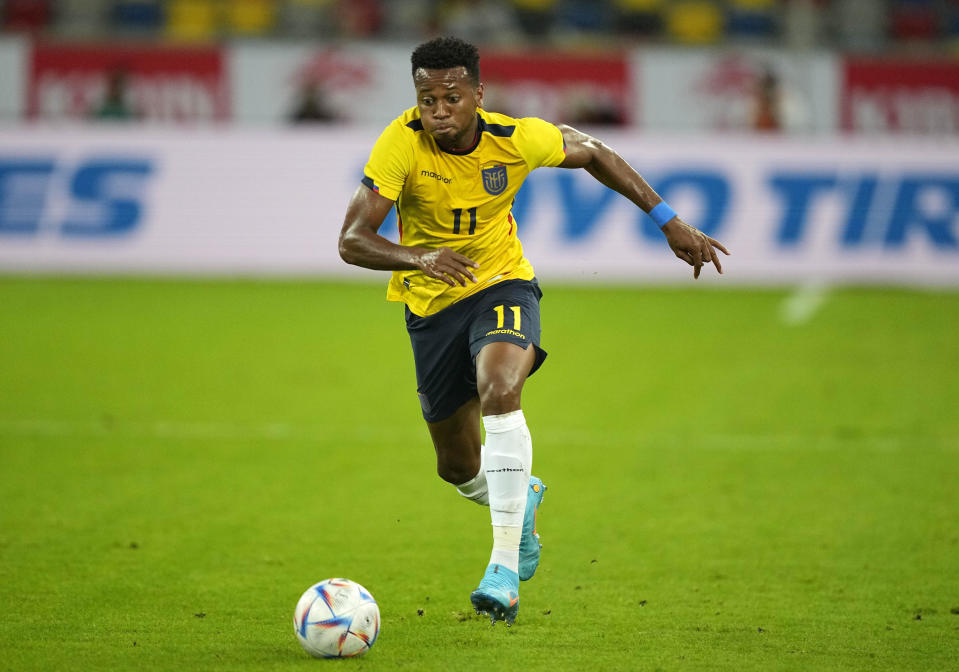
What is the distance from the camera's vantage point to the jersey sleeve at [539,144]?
561 cm

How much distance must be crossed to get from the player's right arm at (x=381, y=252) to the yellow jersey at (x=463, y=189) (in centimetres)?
16

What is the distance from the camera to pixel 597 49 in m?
20.6

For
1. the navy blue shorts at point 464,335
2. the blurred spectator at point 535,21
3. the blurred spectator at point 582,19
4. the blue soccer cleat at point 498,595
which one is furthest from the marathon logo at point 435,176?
the blurred spectator at point 582,19

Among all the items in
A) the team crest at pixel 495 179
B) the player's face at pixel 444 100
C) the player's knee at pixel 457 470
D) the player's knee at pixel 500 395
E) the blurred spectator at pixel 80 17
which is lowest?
the player's knee at pixel 457 470

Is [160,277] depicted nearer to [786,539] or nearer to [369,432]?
[369,432]

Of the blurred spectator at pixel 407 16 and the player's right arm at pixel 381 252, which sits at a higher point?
the player's right arm at pixel 381 252

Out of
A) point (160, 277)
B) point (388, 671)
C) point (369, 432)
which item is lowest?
point (160, 277)

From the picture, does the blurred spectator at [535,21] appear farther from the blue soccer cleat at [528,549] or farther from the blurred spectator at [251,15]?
the blue soccer cleat at [528,549]

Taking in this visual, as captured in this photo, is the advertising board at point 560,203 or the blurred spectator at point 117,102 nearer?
the advertising board at point 560,203

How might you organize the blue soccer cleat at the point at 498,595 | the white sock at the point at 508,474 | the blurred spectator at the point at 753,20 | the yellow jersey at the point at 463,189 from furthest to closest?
the blurred spectator at the point at 753,20 → the yellow jersey at the point at 463,189 → the white sock at the point at 508,474 → the blue soccer cleat at the point at 498,595

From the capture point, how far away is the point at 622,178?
18.9ft

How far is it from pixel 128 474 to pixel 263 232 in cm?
883

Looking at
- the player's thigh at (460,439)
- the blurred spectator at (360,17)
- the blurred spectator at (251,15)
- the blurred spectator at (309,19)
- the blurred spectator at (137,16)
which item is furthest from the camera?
the blurred spectator at (251,15)

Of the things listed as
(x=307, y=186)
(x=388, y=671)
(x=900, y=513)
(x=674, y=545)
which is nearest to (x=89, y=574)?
(x=388, y=671)
